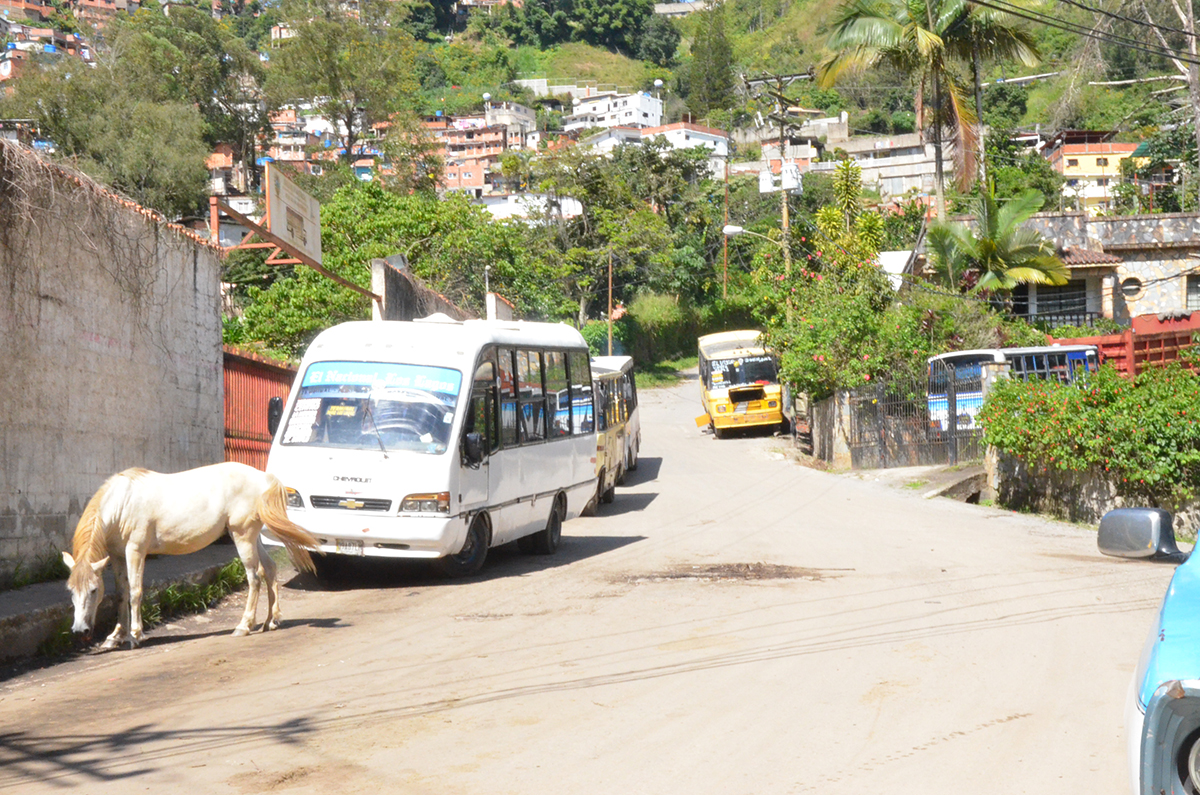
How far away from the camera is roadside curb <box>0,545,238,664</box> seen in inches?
320

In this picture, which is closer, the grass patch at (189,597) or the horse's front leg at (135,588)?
the horse's front leg at (135,588)

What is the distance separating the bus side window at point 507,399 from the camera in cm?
1296

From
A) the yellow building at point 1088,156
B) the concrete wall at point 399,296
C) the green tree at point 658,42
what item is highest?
the green tree at point 658,42

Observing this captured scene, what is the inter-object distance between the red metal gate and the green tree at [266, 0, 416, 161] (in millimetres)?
47903

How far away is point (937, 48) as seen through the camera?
35531 millimetres

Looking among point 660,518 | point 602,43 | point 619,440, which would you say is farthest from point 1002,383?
point 602,43

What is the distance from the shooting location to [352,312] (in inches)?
1166

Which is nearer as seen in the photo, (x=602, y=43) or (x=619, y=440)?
(x=619, y=440)

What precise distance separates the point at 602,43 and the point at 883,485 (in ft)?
496

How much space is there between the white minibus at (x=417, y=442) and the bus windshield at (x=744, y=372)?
2207cm

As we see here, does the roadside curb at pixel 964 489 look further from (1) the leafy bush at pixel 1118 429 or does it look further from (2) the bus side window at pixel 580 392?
(2) the bus side window at pixel 580 392

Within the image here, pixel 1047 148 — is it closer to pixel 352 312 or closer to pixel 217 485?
pixel 352 312

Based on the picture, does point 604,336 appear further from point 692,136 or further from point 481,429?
point 692,136

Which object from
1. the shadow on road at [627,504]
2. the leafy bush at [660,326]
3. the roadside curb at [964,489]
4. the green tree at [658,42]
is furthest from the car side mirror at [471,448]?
the green tree at [658,42]
